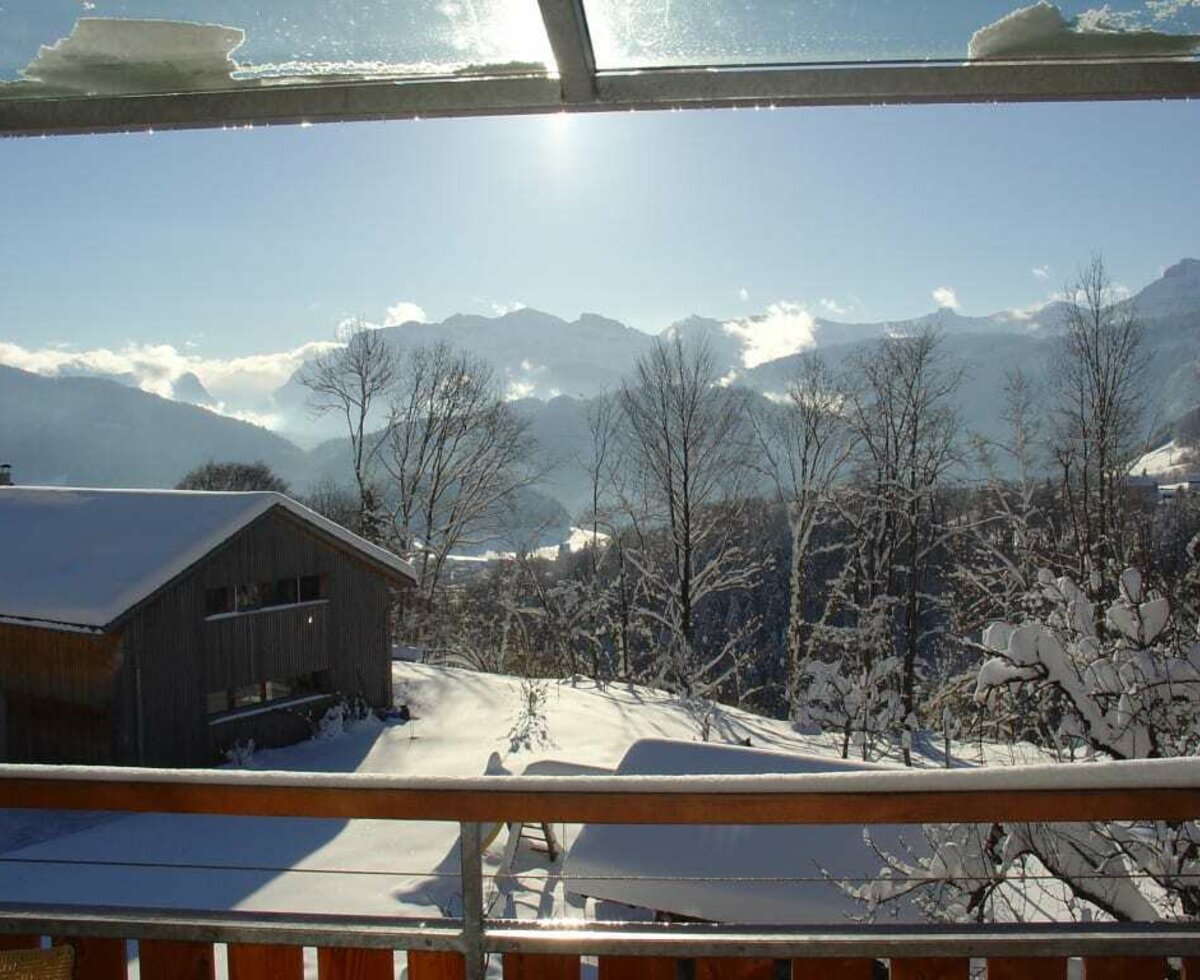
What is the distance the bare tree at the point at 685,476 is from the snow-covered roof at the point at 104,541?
7065 mm

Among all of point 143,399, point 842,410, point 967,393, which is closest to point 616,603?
point 842,410

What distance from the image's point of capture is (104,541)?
514 inches

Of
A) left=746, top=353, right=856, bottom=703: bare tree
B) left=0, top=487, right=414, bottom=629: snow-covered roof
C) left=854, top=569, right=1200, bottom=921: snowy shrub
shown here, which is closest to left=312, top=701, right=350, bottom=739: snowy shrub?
left=0, top=487, right=414, bottom=629: snow-covered roof

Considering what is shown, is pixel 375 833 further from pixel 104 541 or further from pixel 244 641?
pixel 104 541

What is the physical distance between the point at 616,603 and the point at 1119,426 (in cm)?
1132

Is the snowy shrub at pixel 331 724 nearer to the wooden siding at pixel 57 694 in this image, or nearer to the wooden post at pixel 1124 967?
the wooden siding at pixel 57 694

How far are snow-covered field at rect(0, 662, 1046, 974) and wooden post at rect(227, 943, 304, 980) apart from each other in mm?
2181

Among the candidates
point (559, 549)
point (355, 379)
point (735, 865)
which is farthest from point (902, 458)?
point (735, 865)

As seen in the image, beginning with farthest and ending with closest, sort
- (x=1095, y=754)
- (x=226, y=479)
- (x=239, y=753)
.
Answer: (x=226, y=479) < (x=239, y=753) < (x=1095, y=754)

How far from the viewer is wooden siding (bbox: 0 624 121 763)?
37.9ft

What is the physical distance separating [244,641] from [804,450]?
12.5 metres

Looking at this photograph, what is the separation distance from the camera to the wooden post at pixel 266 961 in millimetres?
1528

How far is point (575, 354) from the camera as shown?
73188 millimetres

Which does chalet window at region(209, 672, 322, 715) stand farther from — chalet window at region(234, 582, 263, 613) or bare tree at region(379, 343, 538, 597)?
bare tree at region(379, 343, 538, 597)
